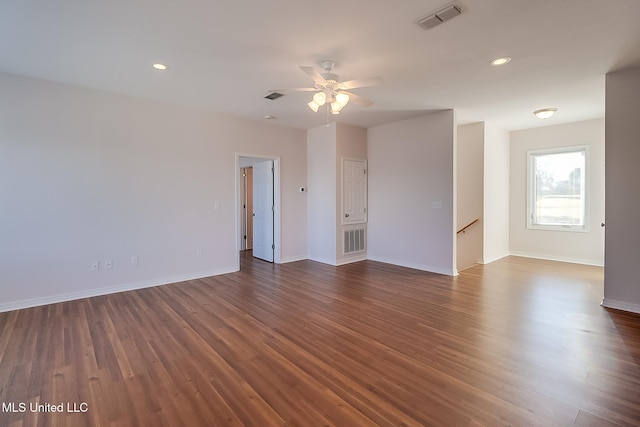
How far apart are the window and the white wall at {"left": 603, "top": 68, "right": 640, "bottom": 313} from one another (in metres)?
2.92

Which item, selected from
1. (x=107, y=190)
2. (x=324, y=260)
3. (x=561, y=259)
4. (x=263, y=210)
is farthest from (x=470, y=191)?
(x=107, y=190)

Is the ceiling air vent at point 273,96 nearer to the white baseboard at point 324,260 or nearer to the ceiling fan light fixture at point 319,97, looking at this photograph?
the ceiling fan light fixture at point 319,97

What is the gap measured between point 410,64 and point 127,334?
4059mm

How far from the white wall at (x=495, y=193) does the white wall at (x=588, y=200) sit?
179 mm

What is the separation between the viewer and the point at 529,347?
2.74 m

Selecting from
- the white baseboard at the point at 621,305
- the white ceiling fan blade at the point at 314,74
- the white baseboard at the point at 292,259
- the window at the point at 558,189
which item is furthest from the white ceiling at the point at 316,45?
the white baseboard at the point at 292,259

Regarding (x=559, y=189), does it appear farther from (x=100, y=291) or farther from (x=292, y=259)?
(x=100, y=291)

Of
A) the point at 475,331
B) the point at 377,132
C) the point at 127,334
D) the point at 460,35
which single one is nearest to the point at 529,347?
the point at 475,331

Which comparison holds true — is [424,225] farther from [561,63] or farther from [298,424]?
[298,424]

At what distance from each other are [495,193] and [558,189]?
1234 millimetres

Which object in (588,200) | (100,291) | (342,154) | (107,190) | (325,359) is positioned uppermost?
(342,154)

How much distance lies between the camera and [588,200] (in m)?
5.97

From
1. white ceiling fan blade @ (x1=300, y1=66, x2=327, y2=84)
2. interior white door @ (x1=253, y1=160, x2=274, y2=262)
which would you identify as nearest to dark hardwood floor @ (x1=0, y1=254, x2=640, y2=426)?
interior white door @ (x1=253, y1=160, x2=274, y2=262)

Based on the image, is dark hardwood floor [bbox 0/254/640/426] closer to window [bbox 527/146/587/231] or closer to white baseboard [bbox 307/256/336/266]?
white baseboard [bbox 307/256/336/266]
